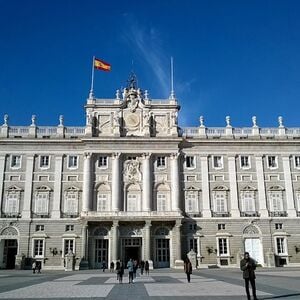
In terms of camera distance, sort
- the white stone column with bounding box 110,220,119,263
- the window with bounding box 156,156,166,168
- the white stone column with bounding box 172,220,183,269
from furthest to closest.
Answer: the window with bounding box 156,156,166,168 < the white stone column with bounding box 172,220,183,269 < the white stone column with bounding box 110,220,119,263

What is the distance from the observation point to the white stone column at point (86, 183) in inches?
1940

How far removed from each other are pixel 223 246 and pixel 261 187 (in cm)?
894

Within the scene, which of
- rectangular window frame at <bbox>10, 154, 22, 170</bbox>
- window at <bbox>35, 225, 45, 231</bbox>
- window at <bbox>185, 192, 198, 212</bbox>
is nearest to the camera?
window at <bbox>35, 225, 45, 231</bbox>

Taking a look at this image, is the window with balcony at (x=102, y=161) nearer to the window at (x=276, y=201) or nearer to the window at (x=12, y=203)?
the window at (x=12, y=203)

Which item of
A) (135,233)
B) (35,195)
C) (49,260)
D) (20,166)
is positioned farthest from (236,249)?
(20,166)

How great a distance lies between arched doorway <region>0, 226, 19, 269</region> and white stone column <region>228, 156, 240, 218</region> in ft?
87.2

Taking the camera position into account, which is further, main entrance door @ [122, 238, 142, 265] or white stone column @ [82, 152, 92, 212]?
white stone column @ [82, 152, 92, 212]

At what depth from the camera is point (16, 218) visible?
4938 centimetres

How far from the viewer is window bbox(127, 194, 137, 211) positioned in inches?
1976

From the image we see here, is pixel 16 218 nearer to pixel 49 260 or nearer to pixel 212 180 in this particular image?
pixel 49 260

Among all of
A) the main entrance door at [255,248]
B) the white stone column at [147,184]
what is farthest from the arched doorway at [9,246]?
A: the main entrance door at [255,248]

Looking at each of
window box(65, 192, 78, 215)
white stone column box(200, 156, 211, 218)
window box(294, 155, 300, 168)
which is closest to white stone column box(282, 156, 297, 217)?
window box(294, 155, 300, 168)

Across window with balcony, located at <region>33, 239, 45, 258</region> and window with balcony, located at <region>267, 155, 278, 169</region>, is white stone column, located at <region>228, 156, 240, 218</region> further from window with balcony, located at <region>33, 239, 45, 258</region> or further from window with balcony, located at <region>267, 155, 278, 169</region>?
window with balcony, located at <region>33, 239, 45, 258</region>

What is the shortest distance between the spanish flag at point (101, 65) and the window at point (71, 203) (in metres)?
16.3
